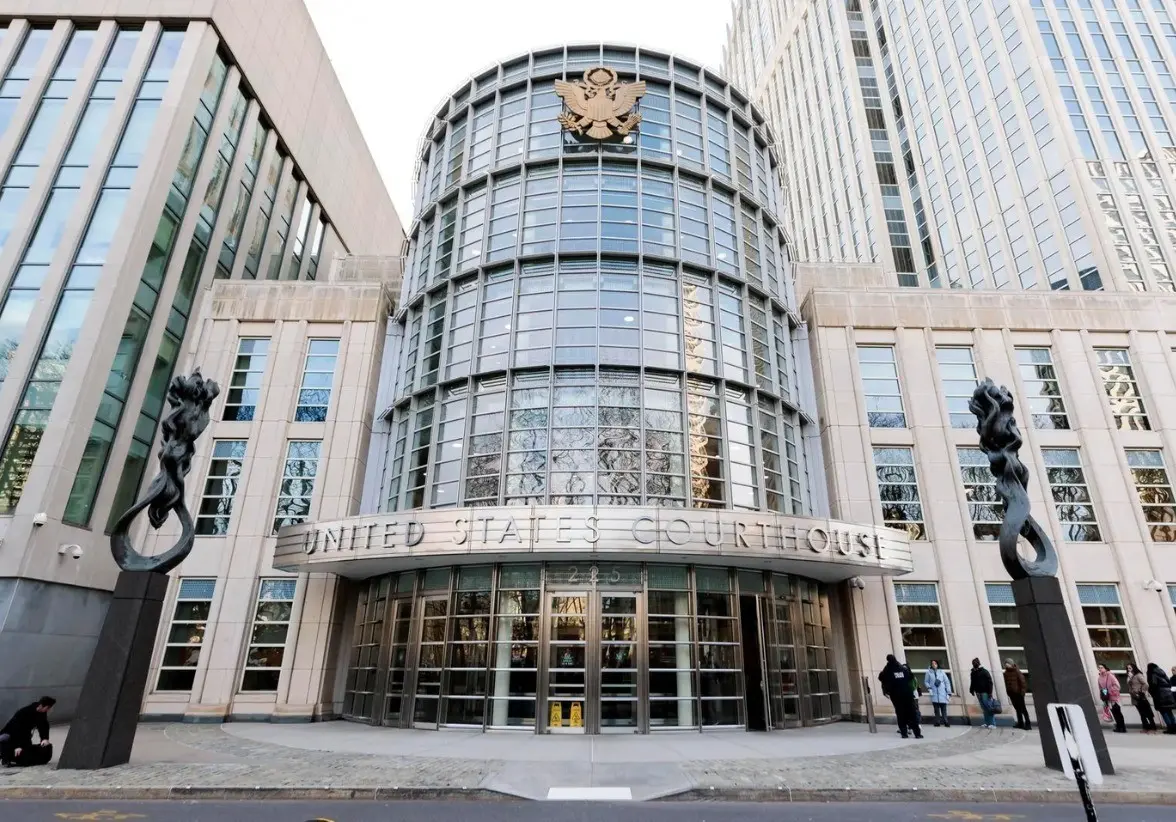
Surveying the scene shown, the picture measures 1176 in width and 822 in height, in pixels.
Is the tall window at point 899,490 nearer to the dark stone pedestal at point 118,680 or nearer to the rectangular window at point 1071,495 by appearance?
the rectangular window at point 1071,495

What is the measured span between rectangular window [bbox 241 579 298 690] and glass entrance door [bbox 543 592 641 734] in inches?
366

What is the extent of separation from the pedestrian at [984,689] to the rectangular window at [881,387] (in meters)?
8.53

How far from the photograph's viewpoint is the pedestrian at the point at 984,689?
17.0 m

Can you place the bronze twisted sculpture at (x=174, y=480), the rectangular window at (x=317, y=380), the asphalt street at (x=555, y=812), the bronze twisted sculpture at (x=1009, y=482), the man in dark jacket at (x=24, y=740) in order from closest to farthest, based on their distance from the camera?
the asphalt street at (x=555, y=812), the man in dark jacket at (x=24, y=740), the bronze twisted sculpture at (x=1009, y=482), the bronze twisted sculpture at (x=174, y=480), the rectangular window at (x=317, y=380)

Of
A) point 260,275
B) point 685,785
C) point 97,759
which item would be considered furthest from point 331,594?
point 260,275

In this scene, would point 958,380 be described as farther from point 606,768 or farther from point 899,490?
point 606,768

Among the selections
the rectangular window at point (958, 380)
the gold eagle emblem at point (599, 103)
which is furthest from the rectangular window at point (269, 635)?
the rectangular window at point (958, 380)

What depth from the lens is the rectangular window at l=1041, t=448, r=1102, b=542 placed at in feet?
69.2

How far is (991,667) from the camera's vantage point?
62.2 feet

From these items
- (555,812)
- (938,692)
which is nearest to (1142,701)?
(938,692)

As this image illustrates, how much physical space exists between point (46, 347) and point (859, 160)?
2418 inches

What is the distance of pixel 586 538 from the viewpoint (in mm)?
15297

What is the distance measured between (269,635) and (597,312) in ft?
48.0

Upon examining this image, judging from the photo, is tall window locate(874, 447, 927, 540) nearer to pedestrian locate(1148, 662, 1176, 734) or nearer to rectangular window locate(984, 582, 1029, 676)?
rectangular window locate(984, 582, 1029, 676)
